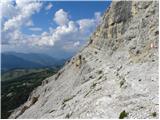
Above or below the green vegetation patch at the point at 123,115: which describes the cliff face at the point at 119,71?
above

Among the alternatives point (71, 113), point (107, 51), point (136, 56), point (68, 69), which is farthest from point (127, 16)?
point (71, 113)

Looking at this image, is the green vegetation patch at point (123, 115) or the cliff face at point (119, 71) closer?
the green vegetation patch at point (123, 115)

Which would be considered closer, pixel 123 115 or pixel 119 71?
pixel 123 115

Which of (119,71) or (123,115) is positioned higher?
(119,71)

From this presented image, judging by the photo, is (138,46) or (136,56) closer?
(136,56)

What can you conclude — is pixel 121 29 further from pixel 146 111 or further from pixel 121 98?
pixel 146 111

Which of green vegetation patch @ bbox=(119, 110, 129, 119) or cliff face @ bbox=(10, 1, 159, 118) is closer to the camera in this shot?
green vegetation patch @ bbox=(119, 110, 129, 119)

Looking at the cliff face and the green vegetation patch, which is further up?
the cliff face

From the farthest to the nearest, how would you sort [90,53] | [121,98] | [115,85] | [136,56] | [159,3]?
[90,53]
[159,3]
[136,56]
[115,85]
[121,98]
